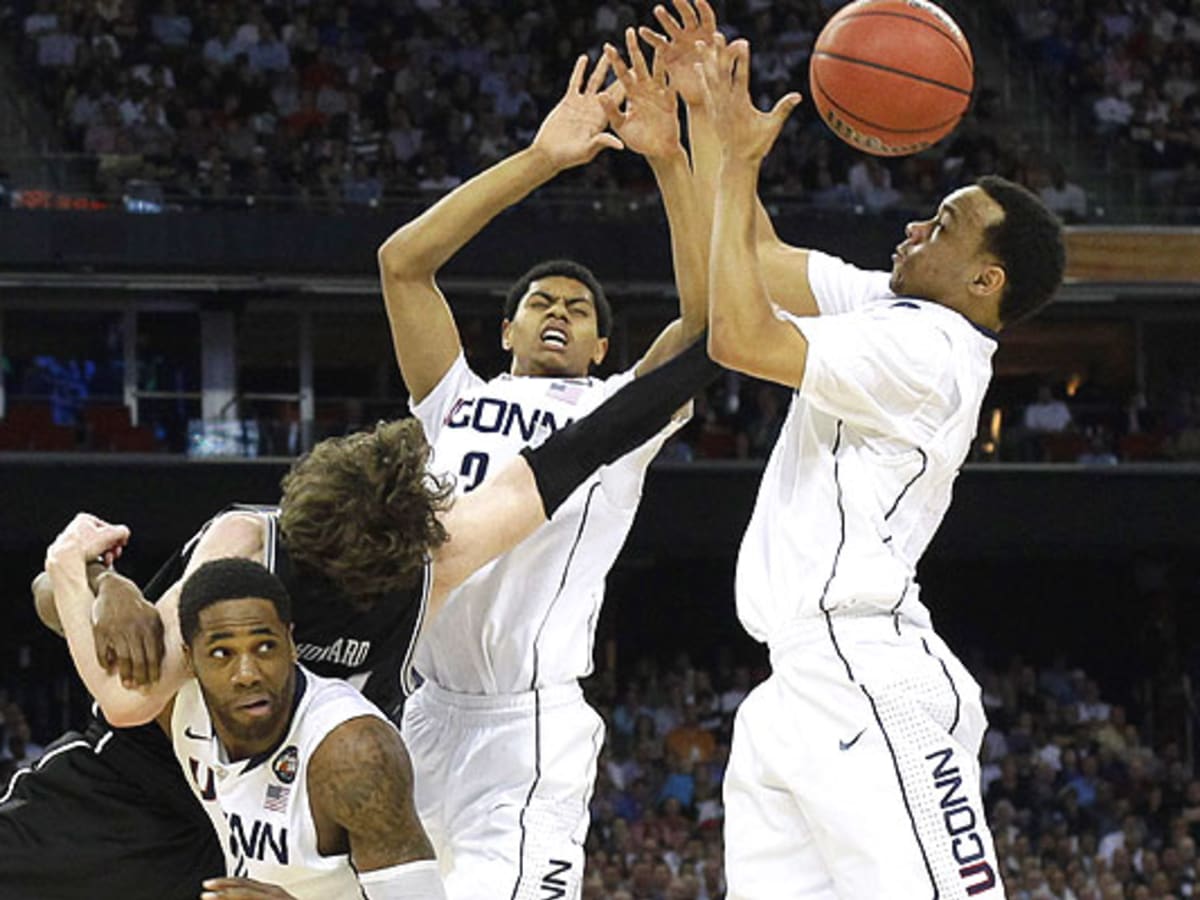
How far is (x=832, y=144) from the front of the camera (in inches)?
729

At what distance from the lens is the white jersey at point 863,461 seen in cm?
449

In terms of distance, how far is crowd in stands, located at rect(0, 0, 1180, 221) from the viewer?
17.2 meters

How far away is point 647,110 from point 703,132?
52 centimetres

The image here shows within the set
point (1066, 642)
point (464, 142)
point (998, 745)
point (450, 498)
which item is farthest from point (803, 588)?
point (1066, 642)

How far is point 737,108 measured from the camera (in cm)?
446

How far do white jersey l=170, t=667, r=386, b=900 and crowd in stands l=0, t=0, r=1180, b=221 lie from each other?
1290 centimetres

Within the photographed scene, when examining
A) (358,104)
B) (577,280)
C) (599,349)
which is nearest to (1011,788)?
(358,104)

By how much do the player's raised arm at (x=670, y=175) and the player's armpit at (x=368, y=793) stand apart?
1.43 metres

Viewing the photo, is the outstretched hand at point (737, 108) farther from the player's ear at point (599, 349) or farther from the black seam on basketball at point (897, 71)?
the player's ear at point (599, 349)

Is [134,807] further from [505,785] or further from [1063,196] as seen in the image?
[1063,196]

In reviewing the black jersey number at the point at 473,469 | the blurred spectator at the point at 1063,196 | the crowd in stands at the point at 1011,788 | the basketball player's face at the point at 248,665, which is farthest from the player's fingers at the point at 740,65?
the blurred spectator at the point at 1063,196

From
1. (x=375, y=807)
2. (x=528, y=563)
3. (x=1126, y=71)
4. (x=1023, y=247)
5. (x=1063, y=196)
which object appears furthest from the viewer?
(x=1126, y=71)

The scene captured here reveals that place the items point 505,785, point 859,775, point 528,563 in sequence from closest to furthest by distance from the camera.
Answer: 1. point 859,775
2. point 505,785
3. point 528,563

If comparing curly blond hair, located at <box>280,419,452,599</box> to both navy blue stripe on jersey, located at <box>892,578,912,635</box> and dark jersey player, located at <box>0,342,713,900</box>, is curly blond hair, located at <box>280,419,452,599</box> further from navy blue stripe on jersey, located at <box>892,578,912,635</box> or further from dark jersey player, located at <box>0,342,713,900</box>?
navy blue stripe on jersey, located at <box>892,578,912,635</box>
